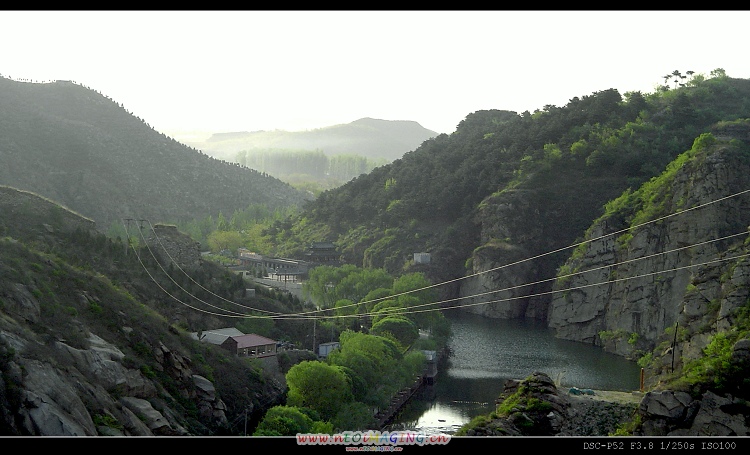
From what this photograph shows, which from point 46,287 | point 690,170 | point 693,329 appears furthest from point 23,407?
point 690,170

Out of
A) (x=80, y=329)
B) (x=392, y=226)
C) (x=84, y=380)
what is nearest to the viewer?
(x=84, y=380)

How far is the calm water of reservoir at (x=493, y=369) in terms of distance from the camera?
31.9 metres

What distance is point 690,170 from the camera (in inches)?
2089

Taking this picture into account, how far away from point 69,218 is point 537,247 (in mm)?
41271

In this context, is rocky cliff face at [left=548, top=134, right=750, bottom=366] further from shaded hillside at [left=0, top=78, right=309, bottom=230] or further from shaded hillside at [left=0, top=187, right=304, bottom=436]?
shaded hillside at [left=0, top=78, right=309, bottom=230]

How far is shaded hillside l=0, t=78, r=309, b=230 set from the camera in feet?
253

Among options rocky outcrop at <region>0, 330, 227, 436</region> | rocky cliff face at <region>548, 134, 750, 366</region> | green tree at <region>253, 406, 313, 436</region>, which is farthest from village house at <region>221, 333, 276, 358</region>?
rocky cliff face at <region>548, 134, 750, 366</region>

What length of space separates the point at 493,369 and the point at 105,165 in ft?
189

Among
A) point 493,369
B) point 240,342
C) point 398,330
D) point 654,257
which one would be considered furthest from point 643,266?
point 240,342

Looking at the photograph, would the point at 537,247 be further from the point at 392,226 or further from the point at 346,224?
the point at 346,224

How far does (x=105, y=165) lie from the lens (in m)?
86.4

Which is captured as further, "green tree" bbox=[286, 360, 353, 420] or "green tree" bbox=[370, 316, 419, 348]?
"green tree" bbox=[370, 316, 419, 348]

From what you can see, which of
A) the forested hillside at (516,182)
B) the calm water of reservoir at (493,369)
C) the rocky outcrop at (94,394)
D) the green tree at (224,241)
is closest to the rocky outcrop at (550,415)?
the calm water of reservoir at (493,369)

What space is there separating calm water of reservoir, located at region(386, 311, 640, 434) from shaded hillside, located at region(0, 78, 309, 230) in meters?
34.1
